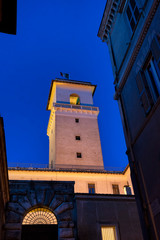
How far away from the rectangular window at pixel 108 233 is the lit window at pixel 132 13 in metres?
11.3

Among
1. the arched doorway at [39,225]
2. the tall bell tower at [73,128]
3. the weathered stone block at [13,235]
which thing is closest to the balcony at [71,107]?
the tall bell tower at [73,128]

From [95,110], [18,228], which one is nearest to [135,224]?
[18,228]

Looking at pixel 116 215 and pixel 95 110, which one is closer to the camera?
pixel 116 215

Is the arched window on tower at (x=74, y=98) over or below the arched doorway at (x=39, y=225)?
over

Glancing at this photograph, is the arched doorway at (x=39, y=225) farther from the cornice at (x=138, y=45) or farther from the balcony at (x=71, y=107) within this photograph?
the balcony at (x=71, y=107)

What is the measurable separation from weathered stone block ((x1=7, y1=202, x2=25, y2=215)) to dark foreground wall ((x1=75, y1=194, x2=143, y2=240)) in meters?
3.21

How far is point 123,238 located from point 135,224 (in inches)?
46.3

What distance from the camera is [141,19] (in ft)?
37.4

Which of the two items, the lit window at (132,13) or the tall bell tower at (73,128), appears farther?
the tall bell tower at (73,128)

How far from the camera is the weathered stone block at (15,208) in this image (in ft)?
45.7

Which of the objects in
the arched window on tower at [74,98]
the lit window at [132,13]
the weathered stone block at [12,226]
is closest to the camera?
the lit window at [132,13]

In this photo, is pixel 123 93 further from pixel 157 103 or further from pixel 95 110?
pixel 95 110

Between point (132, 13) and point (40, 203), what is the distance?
11547 millimetres

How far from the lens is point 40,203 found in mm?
14391
